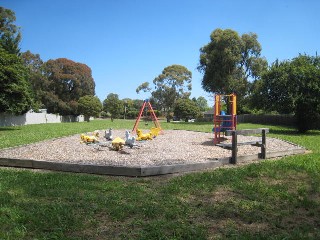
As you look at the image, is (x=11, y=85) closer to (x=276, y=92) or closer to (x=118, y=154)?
(x=118, y=154)

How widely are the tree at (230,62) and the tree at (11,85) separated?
2224 centimetres

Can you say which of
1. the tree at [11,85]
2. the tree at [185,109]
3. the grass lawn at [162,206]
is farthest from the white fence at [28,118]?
the grass lawn at [162,206]

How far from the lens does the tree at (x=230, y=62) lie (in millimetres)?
38750

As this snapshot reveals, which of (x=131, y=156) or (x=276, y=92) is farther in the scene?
(x=276, y=92)

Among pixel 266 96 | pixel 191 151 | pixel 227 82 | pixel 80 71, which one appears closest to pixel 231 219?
pixel 191 151

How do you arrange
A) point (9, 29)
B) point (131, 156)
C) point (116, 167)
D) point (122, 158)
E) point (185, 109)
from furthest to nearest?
point (185, 109) < point (9, 29) < point (131, 156) < point (122, 158) < point (116, 167)

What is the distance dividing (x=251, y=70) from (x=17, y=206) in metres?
38.9

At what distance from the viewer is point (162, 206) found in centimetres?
455

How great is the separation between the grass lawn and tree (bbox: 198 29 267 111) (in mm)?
33399

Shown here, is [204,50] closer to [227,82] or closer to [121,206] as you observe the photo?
[227,82]

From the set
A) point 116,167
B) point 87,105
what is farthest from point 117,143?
point 87,105

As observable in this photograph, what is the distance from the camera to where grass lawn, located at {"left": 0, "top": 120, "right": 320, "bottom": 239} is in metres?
3.73

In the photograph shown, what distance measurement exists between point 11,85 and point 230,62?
24867mm

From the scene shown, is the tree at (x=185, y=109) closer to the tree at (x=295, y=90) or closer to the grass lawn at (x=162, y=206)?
the tree at (x=295, y=90)
